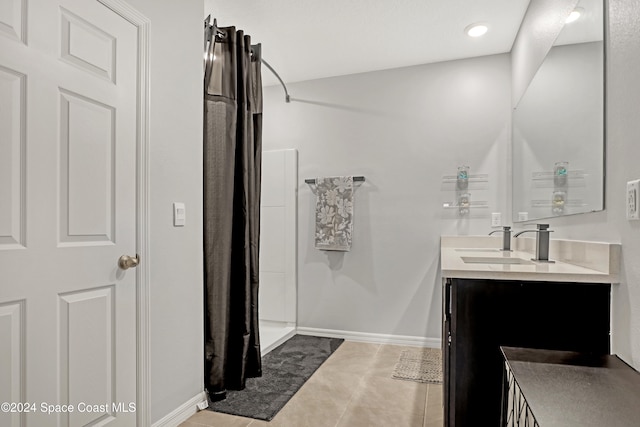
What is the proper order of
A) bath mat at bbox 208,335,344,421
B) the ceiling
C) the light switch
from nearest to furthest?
1. the light switch
2. bath mat at bbox 208,335,344,421
3. the ceiling

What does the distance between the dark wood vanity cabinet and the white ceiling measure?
A: 1.96m

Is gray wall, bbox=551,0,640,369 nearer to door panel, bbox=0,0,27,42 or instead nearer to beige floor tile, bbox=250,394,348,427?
beige floor tile, bbox=250,394,348,427

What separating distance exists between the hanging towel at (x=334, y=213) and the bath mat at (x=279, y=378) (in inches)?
34.0

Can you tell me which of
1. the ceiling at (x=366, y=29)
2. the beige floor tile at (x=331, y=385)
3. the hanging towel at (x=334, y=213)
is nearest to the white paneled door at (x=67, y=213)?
the beige floor tile at (x=331, y=385)

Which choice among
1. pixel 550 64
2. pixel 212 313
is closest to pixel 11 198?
pixel 212 313

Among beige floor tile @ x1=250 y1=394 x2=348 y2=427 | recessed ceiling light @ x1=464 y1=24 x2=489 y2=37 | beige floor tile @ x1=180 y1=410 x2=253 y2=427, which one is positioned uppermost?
recessed ceiling light @ x1=464 y1=24 x2=489 y2=37

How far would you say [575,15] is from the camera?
168 centimetres

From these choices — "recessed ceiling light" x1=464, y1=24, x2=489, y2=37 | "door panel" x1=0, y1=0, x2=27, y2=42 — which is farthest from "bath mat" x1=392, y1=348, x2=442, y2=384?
"door panel" x1=0, y1=0, x2=27, y2=42

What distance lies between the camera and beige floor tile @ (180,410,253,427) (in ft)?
6.52

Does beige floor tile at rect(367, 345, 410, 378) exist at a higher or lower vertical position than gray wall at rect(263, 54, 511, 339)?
lower

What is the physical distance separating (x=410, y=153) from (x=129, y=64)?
7.69ft

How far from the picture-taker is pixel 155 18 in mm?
1878

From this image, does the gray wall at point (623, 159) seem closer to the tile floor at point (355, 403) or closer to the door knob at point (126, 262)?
the tile floor at point (355, 403)

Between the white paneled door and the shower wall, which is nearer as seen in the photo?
the white paneled door
